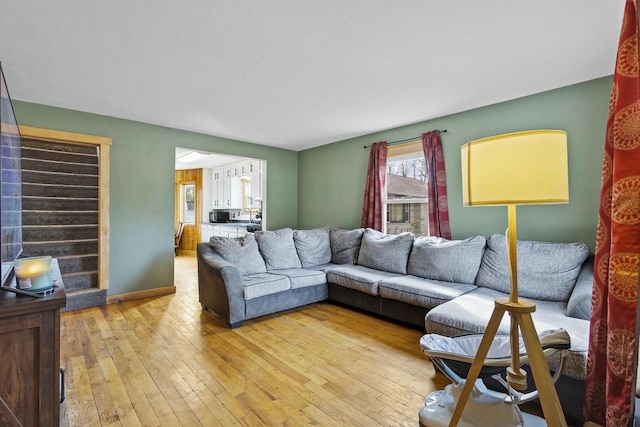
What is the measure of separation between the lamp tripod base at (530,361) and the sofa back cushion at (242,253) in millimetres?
2606

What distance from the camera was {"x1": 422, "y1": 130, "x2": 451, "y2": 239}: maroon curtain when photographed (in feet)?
11.8

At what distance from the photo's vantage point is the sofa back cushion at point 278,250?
3.78m

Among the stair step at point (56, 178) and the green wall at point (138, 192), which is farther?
the stair step at point (56, 178)

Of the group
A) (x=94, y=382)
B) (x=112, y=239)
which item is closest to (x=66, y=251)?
(x=112, y=239)

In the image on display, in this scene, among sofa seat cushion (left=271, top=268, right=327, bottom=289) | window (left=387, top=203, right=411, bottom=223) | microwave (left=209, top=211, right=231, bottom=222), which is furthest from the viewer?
microwave (left=209, top=211, right=231, bottom=222)

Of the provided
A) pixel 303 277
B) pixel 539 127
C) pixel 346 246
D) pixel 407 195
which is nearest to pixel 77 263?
pixel 303 277

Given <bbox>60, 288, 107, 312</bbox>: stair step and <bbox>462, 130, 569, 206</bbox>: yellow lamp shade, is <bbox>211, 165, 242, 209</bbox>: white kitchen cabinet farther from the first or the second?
<bbox>462, 130, 569, 206</bbox>: yellow lamp shade

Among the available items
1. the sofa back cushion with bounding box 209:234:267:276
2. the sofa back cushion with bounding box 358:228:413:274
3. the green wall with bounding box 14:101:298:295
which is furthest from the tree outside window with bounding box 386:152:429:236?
the green wall with bounding box 14:101:298:295

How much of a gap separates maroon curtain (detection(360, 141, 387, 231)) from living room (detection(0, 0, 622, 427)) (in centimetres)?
22

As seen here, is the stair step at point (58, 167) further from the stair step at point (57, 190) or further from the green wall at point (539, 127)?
the green wall at point (539, 127)

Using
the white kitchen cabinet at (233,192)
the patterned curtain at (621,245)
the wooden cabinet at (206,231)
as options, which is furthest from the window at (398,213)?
the wooden cabinet at (206,231)

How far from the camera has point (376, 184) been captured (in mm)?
4328

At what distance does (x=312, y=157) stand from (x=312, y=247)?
2008 millimetres

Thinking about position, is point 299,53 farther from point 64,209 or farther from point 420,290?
point 64,209
